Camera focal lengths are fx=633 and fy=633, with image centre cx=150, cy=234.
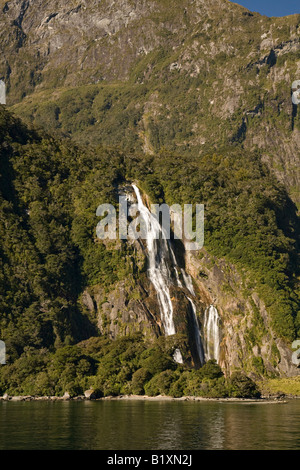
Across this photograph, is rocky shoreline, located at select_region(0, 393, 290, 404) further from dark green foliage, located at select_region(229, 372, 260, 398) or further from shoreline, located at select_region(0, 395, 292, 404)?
dark green foliage, located at select_region(229, 372, 260, 398)

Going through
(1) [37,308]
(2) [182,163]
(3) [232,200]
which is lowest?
(1) [37,308]

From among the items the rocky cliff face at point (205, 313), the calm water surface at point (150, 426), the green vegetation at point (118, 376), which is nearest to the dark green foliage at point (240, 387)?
the green vegetation at point (118, 376)

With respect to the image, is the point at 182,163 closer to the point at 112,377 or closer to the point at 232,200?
the point at 232,200

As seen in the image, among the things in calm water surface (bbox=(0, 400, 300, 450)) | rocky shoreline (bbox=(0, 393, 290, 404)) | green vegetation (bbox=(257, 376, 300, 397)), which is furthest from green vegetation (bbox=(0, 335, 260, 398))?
calm water surface (bbox=(0, 400, 300, 450))

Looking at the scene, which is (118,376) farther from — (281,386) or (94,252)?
(94,252)

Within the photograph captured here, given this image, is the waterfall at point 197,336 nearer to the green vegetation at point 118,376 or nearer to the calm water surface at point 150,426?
the green vegetation at point 118,376
